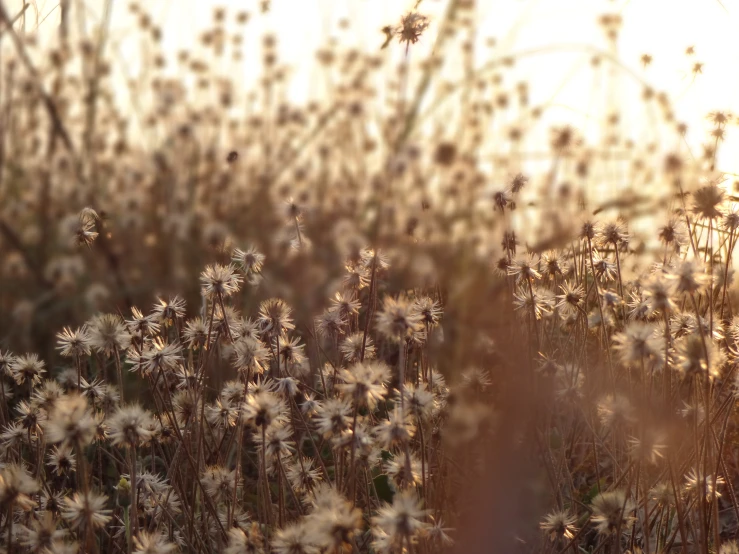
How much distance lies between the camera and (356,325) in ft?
7.96

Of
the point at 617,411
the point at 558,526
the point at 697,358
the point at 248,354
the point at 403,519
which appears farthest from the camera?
the point at 248,354

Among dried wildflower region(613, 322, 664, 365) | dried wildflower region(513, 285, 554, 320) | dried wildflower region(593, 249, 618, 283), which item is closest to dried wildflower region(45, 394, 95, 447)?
dried wildflower region(613, 322, 664, 365)

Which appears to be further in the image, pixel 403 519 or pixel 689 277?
pixel 689 277

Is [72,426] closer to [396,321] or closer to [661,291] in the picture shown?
[396,321]

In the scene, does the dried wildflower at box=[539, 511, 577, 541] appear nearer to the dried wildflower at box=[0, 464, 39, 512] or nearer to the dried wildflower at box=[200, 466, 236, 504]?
the dried wildflower at box=[200, 466, 236, 504]

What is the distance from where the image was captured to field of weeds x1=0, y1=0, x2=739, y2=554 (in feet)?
5.02

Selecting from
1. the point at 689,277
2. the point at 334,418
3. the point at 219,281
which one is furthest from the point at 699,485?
the point at 219,281

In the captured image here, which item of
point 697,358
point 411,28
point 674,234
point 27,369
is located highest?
point 411,28

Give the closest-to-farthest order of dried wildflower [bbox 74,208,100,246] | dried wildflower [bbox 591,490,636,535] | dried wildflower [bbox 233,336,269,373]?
dried wildflower [bbox 591,490,636,535], dried wildflower [bbox 233,336,269,373], dried wildflower [bbox 74,208,100,246]

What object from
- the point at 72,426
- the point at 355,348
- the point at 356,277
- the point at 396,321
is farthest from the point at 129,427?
the point at 356,277

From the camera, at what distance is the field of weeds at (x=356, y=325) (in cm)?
153

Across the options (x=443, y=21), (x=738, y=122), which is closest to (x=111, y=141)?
(x=443, y=21)

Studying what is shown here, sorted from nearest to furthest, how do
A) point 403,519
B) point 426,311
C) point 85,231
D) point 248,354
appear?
point 403,519, point 248,354, point 426,311, point 85,231

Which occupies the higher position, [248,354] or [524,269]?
[524,269]
